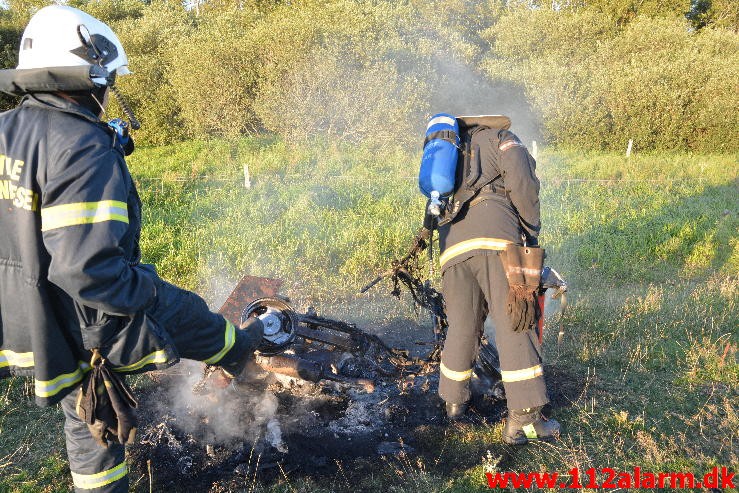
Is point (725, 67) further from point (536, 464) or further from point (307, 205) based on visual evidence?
point (536, 464)

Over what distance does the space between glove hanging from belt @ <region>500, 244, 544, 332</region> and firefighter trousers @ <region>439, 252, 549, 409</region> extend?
0.08m

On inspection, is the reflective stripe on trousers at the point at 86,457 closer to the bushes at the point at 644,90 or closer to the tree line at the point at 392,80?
the tree line at the point at 392,80

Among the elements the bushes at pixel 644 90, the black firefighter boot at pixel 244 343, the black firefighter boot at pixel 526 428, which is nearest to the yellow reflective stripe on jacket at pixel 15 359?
the black firefighter boot at pixel 244 343

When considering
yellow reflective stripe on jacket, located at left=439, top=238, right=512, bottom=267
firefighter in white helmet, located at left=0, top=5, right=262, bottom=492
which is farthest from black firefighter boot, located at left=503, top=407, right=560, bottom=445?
firefighter in white helmet, located at left=0, top=5, right=262, bottom=492

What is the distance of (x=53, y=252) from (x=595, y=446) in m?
3.32

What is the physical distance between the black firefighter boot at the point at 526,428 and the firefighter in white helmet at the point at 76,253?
216 centimetres

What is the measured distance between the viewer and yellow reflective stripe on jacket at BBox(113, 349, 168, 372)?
272 cm

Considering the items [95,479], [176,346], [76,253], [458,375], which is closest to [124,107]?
[76,253]

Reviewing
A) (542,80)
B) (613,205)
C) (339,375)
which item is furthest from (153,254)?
(542,80)

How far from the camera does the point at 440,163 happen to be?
3.66m

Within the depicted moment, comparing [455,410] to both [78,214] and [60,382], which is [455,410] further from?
[78,214]

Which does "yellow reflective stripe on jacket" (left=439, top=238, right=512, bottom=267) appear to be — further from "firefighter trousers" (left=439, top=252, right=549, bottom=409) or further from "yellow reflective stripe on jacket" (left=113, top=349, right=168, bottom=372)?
"yellow reflective stripe on jacket" (left=113, top=349, right=168, bottom=372)

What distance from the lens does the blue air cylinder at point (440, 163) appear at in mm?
3656

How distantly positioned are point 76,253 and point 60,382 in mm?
726
